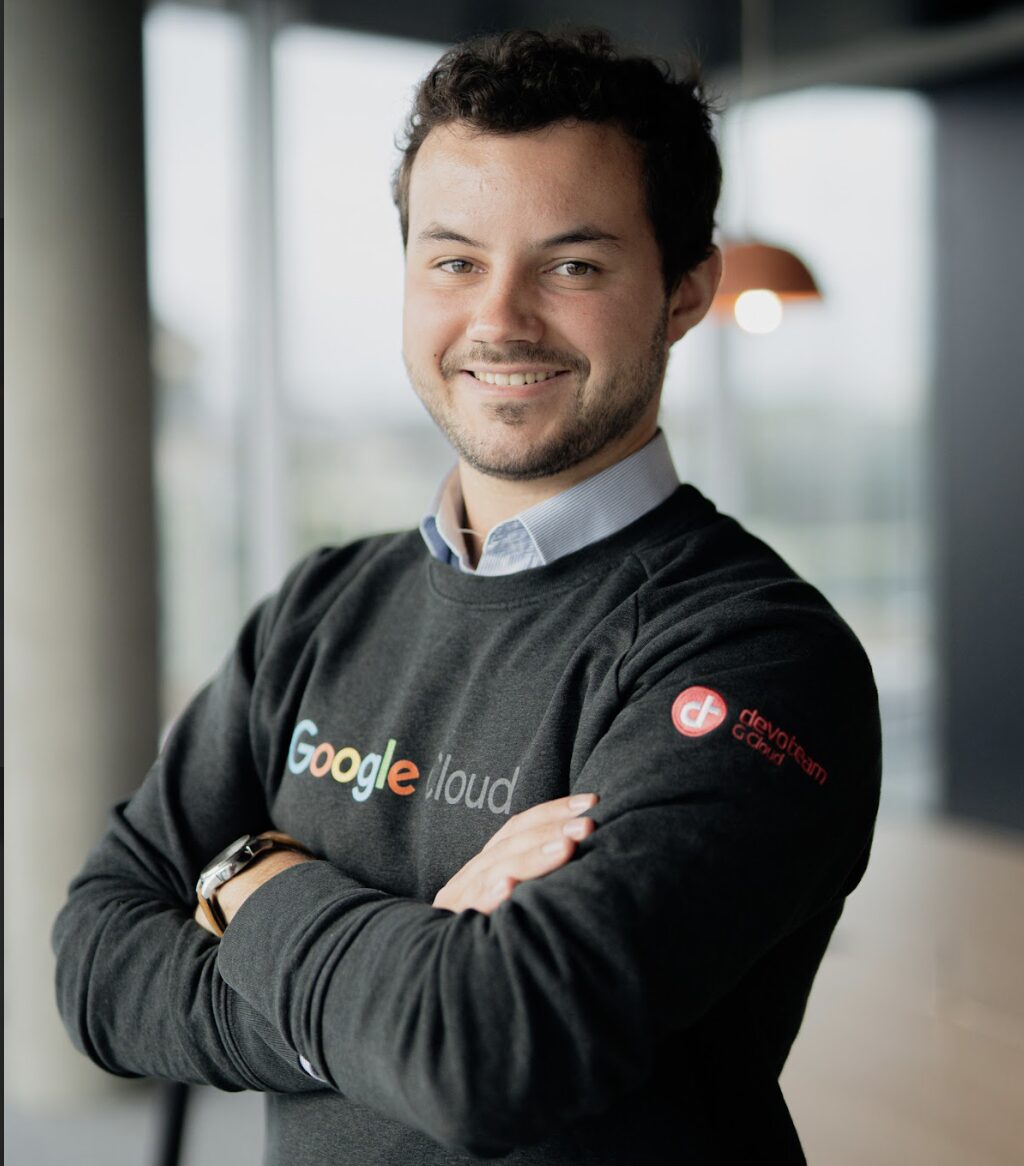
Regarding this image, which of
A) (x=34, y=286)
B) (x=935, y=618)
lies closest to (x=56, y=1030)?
(x=34, y=286)

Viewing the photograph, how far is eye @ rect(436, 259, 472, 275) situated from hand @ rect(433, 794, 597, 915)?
560 millimetres

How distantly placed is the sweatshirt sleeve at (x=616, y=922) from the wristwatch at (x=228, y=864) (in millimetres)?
117

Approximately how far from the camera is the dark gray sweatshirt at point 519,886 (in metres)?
1.02

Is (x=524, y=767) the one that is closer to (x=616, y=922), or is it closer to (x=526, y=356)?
(x=616, y=922)

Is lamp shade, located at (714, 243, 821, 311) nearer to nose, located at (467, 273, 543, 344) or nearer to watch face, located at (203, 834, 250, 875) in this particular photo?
nose, located at (467, 273, 543, 344)

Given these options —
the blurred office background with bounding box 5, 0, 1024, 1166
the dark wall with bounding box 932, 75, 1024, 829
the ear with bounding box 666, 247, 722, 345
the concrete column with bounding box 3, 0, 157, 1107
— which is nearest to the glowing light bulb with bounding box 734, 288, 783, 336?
the blurred office background with bounding box 5, 0, 1024, 1166

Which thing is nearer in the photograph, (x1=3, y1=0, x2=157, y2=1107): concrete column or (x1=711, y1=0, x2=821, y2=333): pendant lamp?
(x1=3, y1=0, x2=157, y2=1107): concrete column

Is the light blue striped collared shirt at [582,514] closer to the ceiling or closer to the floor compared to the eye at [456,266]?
closer to the floor

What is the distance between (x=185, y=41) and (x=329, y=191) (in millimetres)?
790

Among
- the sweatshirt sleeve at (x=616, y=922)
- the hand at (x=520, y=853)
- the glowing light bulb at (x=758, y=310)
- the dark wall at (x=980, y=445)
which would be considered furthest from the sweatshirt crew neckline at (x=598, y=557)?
the dark wall at (x=980, y=445)

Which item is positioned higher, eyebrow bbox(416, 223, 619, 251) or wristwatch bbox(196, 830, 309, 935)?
eyebrow bbox(416, 223, 619, 251)

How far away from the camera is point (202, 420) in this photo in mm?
5402

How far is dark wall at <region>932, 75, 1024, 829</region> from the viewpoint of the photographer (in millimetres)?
6215

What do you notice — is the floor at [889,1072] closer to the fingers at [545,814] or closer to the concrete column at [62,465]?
the concrete column at [62,465]
